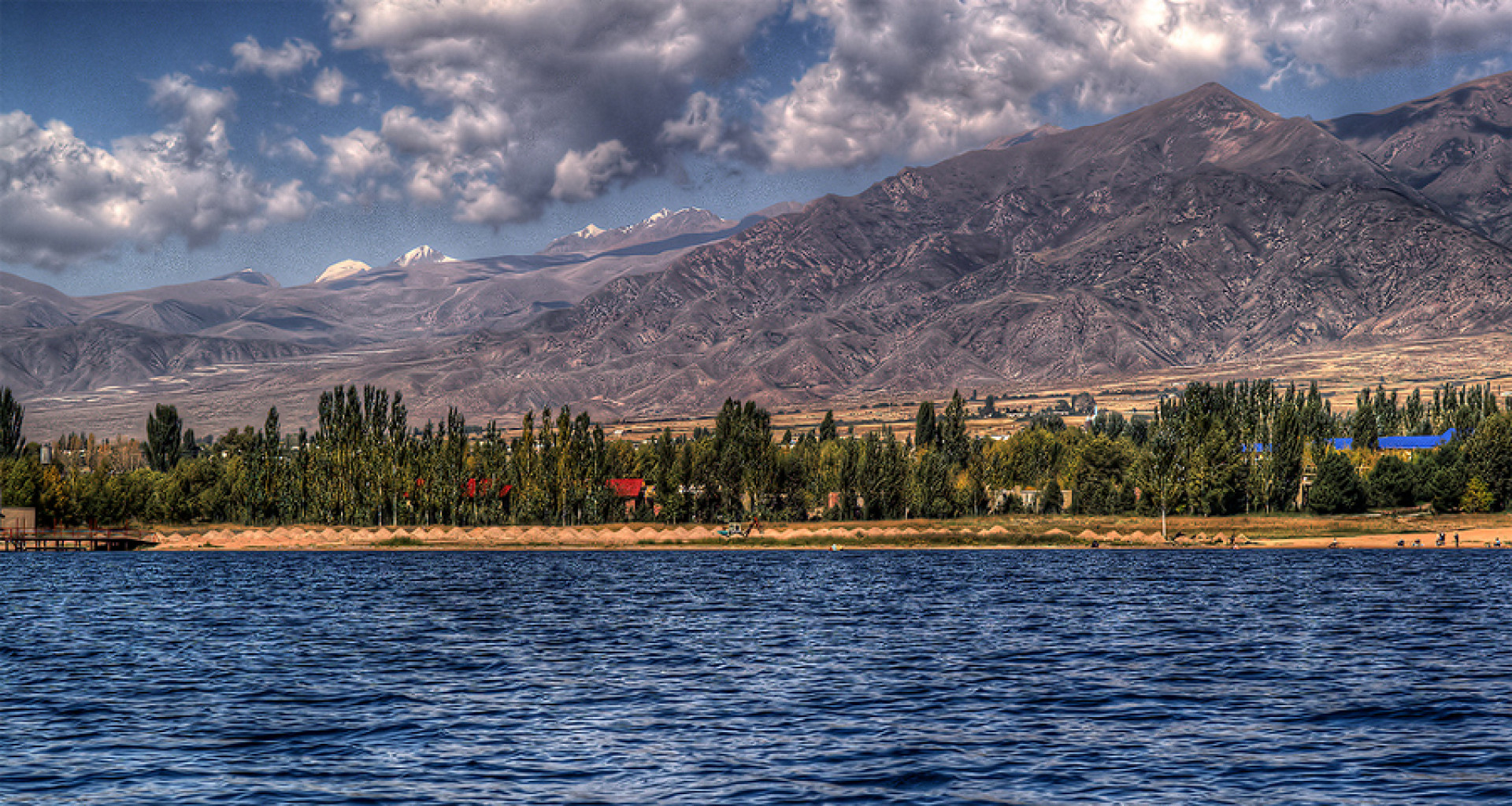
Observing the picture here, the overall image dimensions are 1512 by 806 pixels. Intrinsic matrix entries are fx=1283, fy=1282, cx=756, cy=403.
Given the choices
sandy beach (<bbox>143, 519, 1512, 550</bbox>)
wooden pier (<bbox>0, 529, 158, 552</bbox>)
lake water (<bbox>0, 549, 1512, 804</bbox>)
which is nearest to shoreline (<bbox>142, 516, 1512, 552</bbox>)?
sandy beach (<bbox>143, 519, 1512, 550</bbox>)

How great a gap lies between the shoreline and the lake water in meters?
69.8

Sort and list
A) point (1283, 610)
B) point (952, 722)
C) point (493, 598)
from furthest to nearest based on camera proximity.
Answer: point (493, 598), point (1283, 610), point (952, 722)

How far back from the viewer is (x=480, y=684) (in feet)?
137

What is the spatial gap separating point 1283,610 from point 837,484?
12165 cm

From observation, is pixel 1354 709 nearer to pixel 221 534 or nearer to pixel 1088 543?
pixel 1088 543

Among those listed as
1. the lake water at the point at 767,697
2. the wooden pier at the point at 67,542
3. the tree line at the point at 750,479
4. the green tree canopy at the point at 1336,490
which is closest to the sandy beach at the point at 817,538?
the wooden pier at the point at 67,542

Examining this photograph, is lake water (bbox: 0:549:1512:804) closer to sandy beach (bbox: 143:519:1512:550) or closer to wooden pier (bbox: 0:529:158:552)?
sandy beach (bbox: 143:519:1512:550)

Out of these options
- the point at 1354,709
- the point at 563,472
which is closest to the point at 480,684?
the point at 1354,709

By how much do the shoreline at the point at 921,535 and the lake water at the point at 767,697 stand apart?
69.8m

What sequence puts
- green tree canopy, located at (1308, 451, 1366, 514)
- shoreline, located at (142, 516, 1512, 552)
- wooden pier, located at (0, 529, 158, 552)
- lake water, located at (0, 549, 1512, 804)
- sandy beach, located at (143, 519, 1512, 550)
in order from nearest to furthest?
lake water, located at (0, 549, 1512, 804) → sandy beach, located at (143, 519, 1512, 550) → shoreline, located at (142, 516, 1512, 552) → green tree canopy, located at (1308, 451, 1366, 514) → wooden pier, located at (0, 529, 158, 552)

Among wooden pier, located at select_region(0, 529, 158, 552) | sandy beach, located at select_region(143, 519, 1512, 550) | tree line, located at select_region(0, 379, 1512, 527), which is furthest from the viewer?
wooden pier, located at select_region(0, 529, 158, 552)

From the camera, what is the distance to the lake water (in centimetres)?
2683

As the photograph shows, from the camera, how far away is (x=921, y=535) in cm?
15950

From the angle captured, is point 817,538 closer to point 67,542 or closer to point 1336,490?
point 1336,490
